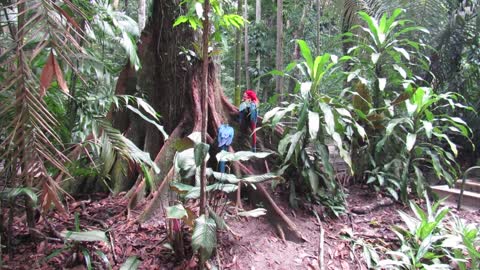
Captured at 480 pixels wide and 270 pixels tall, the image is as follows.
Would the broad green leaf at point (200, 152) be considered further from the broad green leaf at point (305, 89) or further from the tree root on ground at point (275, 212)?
the broad green leaf at point (305, 89)

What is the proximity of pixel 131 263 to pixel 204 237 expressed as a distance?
57cm

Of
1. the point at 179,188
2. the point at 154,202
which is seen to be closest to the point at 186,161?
the point at 179,188

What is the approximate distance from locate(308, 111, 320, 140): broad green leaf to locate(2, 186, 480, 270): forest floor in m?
0.77

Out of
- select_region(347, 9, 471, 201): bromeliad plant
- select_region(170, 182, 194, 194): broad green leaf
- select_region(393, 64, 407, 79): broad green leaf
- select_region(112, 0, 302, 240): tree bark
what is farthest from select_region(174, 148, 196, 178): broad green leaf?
select_region(393, 64, 407, 79): broad green leaf

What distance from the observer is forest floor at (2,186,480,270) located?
2.53 meters

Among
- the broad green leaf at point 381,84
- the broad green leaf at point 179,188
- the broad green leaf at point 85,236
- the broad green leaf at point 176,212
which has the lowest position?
the broad green leaf at point 85,236

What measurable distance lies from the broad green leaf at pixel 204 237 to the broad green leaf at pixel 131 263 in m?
0.47

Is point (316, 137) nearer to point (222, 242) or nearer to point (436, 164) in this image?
point (222, 242)

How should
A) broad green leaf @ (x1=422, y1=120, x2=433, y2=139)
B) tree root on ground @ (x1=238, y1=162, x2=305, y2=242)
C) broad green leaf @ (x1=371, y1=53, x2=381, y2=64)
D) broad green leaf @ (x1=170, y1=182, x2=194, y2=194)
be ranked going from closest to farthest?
broad green leaf @ (x1=170, y1=182, x2=194, y2=194) < tree root on ground @ (x1=238, y1=162, x2=305, y2=242) < broad green leaf @ (x1=422, y1=120, x2=433, y2=139) < broad green leaf @ (x1=371, y1=53, x2=381, y2=64)

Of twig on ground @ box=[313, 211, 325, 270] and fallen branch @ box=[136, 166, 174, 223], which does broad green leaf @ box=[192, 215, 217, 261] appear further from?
twig on ground @ box=[313, 211, 325, 270]

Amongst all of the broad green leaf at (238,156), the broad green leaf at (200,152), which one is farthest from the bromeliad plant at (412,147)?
the broad green leaf at (200,152)

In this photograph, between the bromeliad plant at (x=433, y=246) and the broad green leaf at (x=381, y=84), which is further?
the broad green leaf at (x=381, y=84)

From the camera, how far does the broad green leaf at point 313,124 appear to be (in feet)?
10.7

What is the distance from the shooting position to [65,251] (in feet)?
8.46
